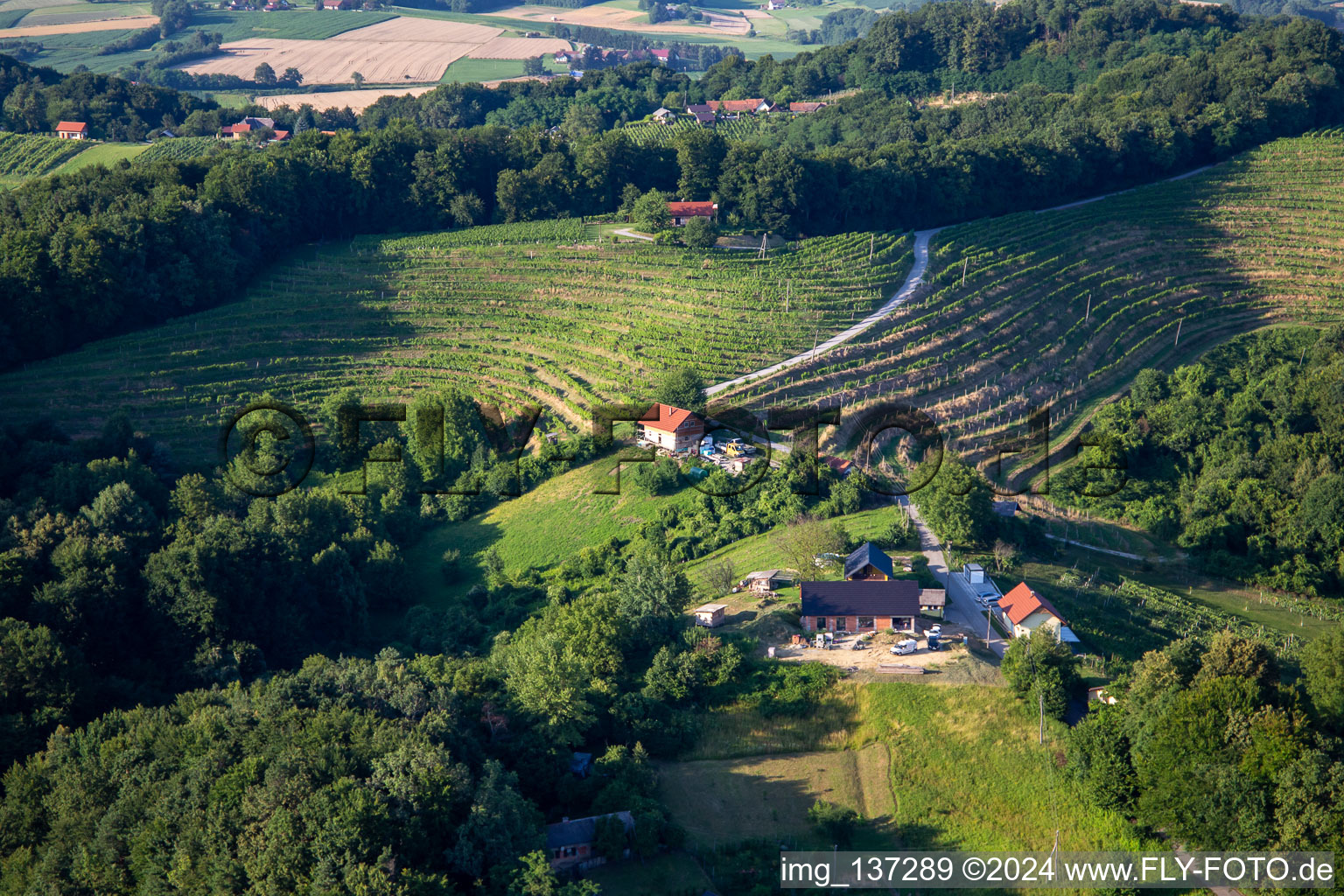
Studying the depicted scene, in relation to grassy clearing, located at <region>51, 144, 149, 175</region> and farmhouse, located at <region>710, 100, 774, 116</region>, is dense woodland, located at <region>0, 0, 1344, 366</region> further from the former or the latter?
grassy clearing, located at <region>51, 144, 149, 175</region>

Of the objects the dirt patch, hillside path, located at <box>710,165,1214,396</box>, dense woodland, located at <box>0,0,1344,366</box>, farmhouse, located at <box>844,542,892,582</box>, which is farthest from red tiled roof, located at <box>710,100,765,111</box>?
the dirt patch

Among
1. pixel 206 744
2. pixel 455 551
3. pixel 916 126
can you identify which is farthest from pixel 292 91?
pixel 206 744

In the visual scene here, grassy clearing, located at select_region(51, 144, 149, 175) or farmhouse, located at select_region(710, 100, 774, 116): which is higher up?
farmhouse, located at select_region(710, 100, 774, 116)

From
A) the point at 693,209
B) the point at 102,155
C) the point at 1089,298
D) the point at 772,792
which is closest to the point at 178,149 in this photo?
the point at 102,155

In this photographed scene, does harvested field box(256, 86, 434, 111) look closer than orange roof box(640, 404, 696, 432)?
No

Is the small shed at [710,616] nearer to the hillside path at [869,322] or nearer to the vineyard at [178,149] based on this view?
the hillside path at [869,322]

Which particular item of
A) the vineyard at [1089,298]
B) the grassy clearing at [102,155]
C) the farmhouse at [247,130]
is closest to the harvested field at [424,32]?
the farmhouse at [247,130]
